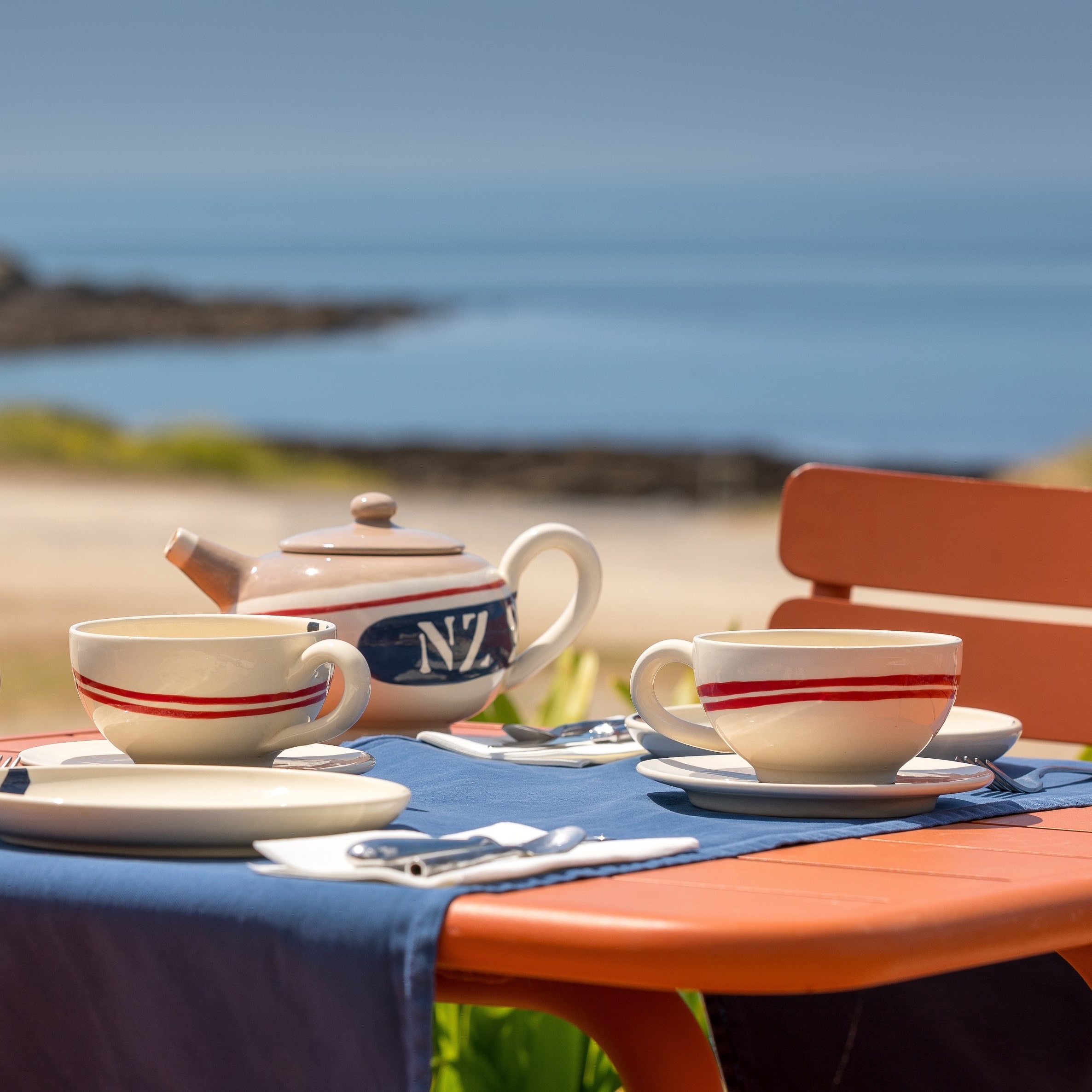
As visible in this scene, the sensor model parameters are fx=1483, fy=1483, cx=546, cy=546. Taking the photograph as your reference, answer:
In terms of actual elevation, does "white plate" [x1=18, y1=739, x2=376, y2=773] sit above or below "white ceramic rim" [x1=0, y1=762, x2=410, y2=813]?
below

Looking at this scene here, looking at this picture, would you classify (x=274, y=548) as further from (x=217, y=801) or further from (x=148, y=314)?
(x=148, y=314)

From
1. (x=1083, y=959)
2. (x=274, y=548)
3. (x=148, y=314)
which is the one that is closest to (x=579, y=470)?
(x=148, y=314)

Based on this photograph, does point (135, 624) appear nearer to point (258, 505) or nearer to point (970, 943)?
point (970, 943)

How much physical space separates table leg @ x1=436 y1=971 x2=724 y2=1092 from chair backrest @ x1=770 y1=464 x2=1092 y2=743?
836mm

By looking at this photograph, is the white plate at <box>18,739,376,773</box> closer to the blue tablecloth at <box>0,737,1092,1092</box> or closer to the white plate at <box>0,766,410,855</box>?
the white plate at <box>0,766,410,855</box>

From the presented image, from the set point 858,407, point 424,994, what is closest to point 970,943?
point 424,994

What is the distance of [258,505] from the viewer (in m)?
14.2

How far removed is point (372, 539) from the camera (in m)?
1.24

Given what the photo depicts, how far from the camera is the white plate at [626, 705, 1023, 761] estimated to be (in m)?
1.03

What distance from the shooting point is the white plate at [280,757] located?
95 cm

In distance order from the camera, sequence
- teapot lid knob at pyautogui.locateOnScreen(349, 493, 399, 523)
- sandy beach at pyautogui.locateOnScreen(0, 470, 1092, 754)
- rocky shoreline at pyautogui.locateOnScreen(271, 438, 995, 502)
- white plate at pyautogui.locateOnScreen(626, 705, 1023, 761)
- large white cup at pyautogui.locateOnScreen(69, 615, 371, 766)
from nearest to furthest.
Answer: large white cup at pyautogui.locateOnScreen(69, 615, 371, 766) < white plate at pyautogui.locateOnScreen(626, 705, 1023, 761) < teapot lid knob at pyautogui.locateOnScreen(349, 493, 399, 523) < sandy beach at pyautogui.locateOnScreen(0, 470, 1092, 754) < rocky shoreline at pyautogui.locateOnScreen(271, 438, 995, 502)

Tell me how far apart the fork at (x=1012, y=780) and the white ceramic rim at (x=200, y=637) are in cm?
43

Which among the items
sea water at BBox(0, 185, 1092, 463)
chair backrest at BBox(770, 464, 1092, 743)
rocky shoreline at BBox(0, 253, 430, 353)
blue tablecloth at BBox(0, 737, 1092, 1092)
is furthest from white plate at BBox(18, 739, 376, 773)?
→ rocky shoreline at BBox(0, 253, 430, 353)

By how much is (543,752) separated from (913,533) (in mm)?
755
